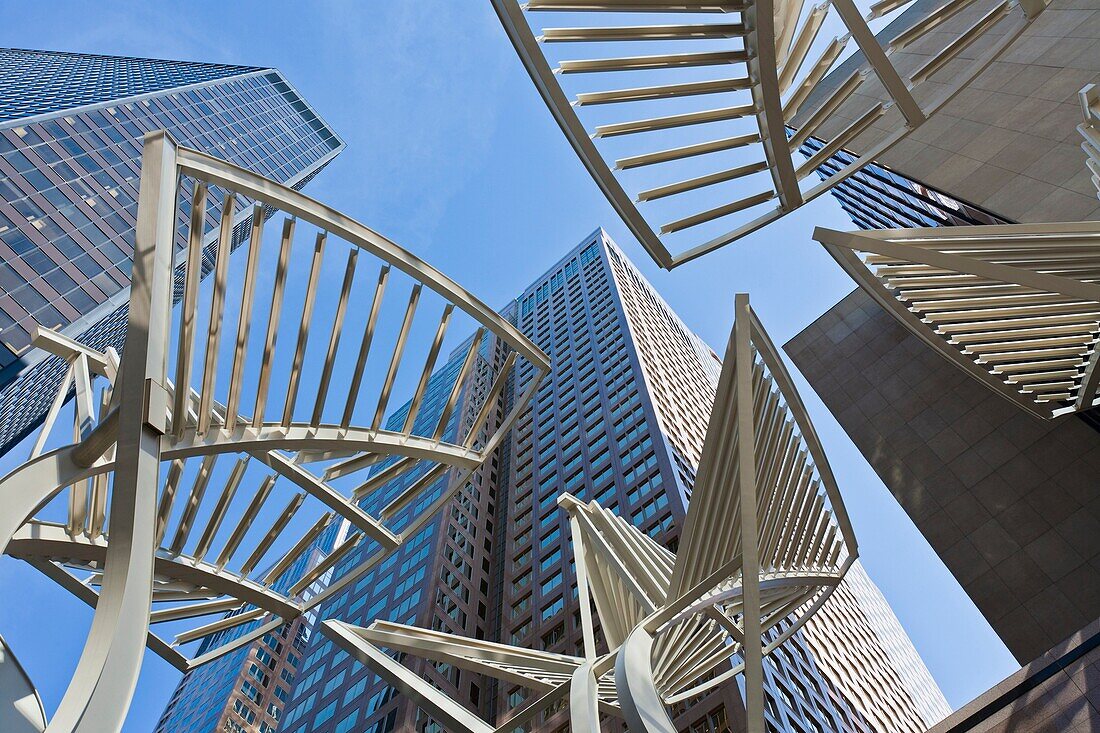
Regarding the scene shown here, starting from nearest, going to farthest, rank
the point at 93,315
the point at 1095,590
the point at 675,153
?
the point at 675,153 < the point at 1095,590 < the point at 93,315

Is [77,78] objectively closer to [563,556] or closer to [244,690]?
[244,690]

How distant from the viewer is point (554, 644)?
134 ft

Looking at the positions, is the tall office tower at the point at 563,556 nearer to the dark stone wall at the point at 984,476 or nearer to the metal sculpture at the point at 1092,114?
the dark stone wall at the point at 984,476

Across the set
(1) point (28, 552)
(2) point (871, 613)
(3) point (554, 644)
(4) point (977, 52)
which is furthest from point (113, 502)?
(2) point (871, 613)

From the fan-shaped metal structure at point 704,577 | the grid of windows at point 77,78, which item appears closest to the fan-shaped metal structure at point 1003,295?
the fan-shaped metal structure at point 704,577

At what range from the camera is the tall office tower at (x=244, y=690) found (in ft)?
243

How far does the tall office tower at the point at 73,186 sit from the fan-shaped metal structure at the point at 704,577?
118ft

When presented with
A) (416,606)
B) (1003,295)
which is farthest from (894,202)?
(416,606)

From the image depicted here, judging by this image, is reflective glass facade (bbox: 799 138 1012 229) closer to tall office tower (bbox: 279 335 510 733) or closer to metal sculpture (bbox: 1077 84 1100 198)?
metal sculpture (bbox: 1077 84 1100 198)

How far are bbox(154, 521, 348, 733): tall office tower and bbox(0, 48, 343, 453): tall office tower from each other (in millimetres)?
31174

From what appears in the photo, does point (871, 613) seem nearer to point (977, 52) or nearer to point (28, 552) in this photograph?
point (977, 52)

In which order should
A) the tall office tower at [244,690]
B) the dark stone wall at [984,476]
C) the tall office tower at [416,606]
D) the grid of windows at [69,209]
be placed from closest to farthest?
the dark stone wall at [984,476], the grid of windows at [69,209], the tall office tower at [416,606], the tall office tower at [244,690]

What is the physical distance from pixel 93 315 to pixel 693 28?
150 feet

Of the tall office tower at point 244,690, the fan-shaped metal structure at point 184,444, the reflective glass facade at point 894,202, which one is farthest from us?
the tall office tower at point 244,690
